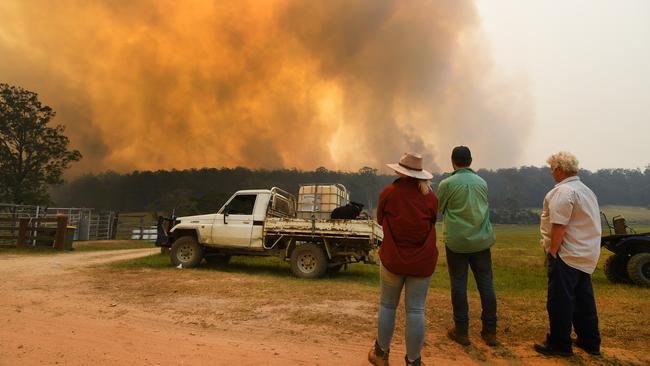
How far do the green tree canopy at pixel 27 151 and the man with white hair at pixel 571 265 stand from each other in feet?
138

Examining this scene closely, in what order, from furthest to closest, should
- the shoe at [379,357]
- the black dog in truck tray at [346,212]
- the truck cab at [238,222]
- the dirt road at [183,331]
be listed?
the truck cab at [238,222]
the black dog in truck tray at [346,212]
the dirt road at [183,331]
the shoe at [379,357]

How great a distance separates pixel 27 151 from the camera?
1385 inches

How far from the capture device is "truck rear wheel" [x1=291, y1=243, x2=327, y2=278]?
9.41 metres

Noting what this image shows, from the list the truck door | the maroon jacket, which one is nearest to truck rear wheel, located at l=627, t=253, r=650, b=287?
the maroon jacket

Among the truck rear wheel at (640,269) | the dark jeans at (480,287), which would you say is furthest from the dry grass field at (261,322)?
the truck rear wheel at (640,269)

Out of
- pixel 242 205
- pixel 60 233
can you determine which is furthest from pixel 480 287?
pixel 60 233

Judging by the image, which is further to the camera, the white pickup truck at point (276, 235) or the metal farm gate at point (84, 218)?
the metal farm gate at point (84, 218)

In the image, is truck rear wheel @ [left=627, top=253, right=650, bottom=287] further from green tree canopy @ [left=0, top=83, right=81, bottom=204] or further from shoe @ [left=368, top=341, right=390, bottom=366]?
green tree canopy @ [left=0, top=83, right=81, bottom=204]

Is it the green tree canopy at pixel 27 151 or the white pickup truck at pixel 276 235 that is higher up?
the green tree canopy at pixel 27 151

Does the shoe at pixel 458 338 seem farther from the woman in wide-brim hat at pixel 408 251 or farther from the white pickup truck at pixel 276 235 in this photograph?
the white pickup truck at pixel 276 235

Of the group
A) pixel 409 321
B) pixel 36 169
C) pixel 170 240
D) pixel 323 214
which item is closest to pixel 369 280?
pixel 323 214

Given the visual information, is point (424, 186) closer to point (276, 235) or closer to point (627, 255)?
point (276, 235)

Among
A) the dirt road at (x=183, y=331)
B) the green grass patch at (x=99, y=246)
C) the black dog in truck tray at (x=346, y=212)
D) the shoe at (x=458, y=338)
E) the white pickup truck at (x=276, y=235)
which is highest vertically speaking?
the black dog in truck tray at (x=346, y=212)

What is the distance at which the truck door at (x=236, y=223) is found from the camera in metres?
10.2
